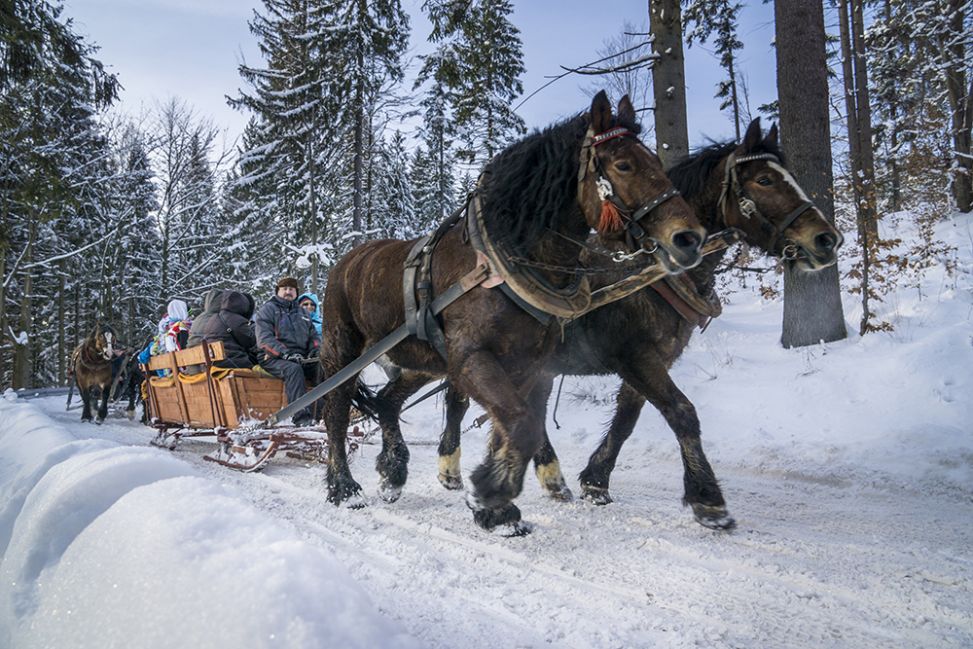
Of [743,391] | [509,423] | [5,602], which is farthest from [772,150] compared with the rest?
[5,602]

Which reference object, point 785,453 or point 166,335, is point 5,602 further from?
point 166,335

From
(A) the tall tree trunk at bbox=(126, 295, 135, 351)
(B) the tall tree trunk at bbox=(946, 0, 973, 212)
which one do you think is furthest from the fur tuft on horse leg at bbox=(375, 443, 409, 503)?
(A) the tall tree trunk at bbox=(126, 295, 135, 351)

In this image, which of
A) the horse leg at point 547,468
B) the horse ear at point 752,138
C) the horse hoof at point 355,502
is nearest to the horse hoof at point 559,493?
the horse leg at point 547,468

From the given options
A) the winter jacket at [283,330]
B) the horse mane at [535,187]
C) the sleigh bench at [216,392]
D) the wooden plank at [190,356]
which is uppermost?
the horse mane at [535,187]

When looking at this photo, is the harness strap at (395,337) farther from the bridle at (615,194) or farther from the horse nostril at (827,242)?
the horse nostril at (827,242)

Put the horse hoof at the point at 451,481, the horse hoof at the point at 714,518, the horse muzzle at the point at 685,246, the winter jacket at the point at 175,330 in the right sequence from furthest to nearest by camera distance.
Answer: the winter jacket at the point at 175,330 → the horse hoof at the point at 451,481 → the horse hoof at the point at 714,518 → the horse muzzle at the point at 685,246

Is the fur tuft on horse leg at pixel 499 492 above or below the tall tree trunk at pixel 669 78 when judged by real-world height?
below

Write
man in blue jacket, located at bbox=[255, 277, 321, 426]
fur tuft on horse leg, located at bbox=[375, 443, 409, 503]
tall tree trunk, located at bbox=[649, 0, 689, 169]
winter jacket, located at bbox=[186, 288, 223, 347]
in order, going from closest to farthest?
fur tuft on horse leg, located at bbox=[375, 443, 409, 503] < man in blue jacket, located at bbox=[255, 277, 321, 426] < winter jacket, located at bbox=[186, 288, 223, 347] < tall tree trunk, located at bbox=[649, 0, 689, 169]

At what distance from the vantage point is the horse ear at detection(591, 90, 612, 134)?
304 centimetres

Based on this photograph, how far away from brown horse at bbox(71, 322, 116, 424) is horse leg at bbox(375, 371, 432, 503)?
881 centimetres

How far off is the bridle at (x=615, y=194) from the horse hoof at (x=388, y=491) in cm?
242

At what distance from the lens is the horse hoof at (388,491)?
4.17 m

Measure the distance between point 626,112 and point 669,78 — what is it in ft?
19.0

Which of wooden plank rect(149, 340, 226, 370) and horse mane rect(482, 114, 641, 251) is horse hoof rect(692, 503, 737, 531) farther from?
wooden plank rect(149, 340, 226, 370)
